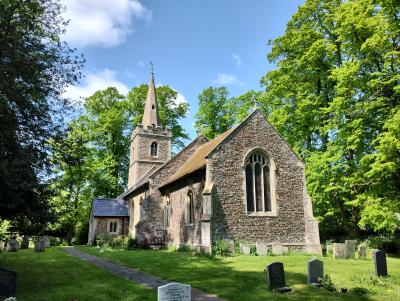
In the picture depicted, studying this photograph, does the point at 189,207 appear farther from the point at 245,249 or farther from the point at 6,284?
the point at 6,284

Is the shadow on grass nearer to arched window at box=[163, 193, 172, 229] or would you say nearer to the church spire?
arched window at box=[163, 193, 172, 229]

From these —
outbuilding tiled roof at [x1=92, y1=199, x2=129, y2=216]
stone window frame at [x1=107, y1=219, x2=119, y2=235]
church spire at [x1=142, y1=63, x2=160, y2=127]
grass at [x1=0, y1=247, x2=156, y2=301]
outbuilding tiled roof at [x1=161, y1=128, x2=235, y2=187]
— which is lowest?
grass at [x1=0, y1=247, x2=156, y2=301]

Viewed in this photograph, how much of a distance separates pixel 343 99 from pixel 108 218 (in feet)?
79.6

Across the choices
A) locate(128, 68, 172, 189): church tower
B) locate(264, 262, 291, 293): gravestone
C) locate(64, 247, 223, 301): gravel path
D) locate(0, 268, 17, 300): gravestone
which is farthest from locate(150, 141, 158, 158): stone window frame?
locate(0, 268, 17, 300): gravestone

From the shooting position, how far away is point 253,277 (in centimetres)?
1191

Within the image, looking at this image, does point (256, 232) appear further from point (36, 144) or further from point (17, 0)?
point (17, 0)

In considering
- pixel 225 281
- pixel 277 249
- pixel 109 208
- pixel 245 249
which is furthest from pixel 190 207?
pixel 109 208

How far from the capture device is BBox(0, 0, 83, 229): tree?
35.4 feet

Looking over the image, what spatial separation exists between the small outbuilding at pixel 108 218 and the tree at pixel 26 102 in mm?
22264

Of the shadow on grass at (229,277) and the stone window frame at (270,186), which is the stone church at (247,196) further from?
the shadow on grass at (229,277)

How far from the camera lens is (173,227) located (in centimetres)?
2527

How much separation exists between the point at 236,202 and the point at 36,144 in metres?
11.4

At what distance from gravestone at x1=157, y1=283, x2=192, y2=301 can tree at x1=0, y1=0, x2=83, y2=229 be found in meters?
5.74

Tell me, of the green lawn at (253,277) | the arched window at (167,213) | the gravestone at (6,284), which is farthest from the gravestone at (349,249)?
the gravestone at (6,284)
